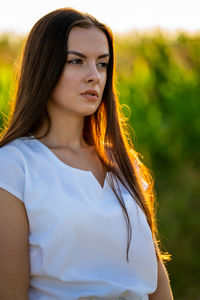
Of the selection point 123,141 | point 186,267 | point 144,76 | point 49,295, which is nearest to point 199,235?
point 186,267

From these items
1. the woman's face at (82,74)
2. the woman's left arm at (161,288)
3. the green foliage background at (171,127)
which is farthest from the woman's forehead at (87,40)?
the green foliage background at (171,127)

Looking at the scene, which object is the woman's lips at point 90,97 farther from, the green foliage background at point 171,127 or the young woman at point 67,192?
the green foliage background at point 171,127

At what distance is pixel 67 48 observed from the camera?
1836mm

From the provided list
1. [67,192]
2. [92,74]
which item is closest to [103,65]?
[92,74]

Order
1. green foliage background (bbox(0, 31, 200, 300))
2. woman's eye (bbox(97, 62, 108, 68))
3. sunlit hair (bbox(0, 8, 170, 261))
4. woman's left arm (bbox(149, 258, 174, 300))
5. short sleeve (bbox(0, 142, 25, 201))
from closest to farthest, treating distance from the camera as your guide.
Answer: short sleeve (bbox(0, 142, 25, 201)), sunlit hair (bbox(0, 8, 170, 261)), woman's eye (bbox(97, 62, 108, 68)), woman's left arm (bbox(149, 258, 174, 300)), green foliage background (bbox(0, 31, 200, 300))

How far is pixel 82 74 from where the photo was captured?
6.12ft

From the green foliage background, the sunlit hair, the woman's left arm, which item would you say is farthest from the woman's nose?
the green foliage background

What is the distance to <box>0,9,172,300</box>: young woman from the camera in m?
1.71

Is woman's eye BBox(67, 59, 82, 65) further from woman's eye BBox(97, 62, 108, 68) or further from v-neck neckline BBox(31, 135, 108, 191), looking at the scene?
v-neck neckline BBox(31, 135, 108, 191)

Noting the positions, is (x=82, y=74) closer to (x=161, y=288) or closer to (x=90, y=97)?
(x=90, y=97)

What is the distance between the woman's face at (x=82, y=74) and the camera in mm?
1852

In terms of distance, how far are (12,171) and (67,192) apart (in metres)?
0.22

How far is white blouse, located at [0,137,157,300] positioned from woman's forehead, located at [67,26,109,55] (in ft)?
1.29

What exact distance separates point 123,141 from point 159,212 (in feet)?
11.8
